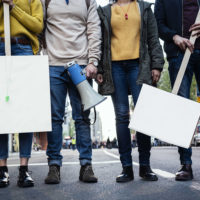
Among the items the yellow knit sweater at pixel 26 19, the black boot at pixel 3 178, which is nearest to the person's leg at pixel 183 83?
the yellow knit sweater at pixel 26 19

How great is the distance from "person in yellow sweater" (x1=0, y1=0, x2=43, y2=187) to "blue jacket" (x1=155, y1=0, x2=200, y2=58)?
1.26 metres

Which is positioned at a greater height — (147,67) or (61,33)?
(61,33)

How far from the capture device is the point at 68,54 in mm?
3174

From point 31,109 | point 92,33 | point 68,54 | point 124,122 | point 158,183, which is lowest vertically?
point 158,183

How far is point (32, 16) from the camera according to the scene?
115 inches

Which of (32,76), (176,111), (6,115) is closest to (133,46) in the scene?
(176,111)

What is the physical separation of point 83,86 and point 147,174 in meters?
1.04

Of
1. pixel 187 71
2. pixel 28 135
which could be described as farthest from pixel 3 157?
pixel 187 71

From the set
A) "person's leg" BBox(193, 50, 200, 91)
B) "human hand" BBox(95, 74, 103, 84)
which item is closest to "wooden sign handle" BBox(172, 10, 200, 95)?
"person's leg" BBox(193, 50, 200, 91)

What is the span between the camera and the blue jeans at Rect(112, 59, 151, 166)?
3.15 m

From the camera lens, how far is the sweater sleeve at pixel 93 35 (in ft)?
10.3

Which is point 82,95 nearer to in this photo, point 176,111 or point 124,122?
point 124,122

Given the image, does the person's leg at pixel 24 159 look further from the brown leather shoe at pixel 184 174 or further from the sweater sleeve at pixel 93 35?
the brown leather shoe at pixel 184 174

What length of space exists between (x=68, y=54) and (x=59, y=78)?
0.84 ft
